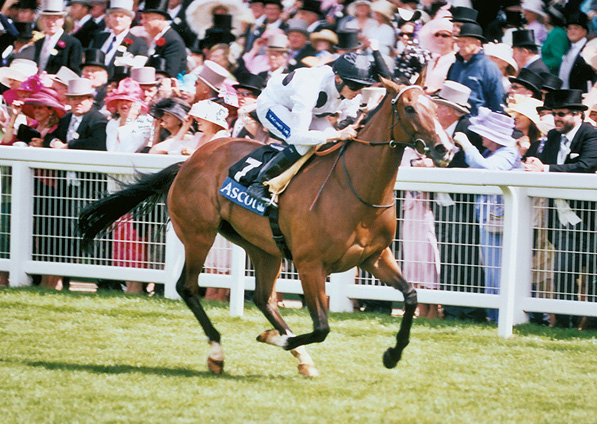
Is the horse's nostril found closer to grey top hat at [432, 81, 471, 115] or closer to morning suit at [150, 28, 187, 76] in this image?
grey top hat at [432, 81, 471, 115]

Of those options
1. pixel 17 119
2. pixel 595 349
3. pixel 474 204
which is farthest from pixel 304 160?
pixel 17 119

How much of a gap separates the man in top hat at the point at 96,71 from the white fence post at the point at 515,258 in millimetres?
4805

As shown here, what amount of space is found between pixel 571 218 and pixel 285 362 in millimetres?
2265

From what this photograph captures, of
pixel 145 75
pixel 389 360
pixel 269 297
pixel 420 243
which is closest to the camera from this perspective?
pixel 389 360

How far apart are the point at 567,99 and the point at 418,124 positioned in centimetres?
261

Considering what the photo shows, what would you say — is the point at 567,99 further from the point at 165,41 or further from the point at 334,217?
the point at 165,41

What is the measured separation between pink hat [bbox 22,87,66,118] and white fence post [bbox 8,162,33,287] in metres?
1.08

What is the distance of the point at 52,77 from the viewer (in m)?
10.2

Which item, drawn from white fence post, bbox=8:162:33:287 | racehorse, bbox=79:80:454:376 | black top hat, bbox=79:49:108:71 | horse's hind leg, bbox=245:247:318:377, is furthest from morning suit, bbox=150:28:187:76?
horse's hind leg, bbox=245:247:318:377

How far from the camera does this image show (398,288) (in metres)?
5.89

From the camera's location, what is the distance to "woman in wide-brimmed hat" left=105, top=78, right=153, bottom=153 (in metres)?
8.87

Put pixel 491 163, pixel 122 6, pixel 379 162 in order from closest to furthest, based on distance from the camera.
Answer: pixel 379 162 → pixel 491 163 → pixel 122 6

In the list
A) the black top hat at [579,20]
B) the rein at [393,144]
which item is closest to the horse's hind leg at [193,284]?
the rein at [393,144]

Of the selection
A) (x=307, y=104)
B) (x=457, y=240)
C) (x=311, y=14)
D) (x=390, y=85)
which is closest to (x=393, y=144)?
(x=390, y=85)
